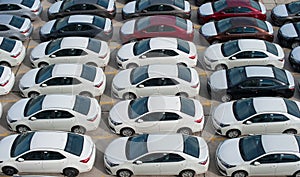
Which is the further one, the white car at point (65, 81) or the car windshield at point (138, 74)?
the white car at point (65, 81)

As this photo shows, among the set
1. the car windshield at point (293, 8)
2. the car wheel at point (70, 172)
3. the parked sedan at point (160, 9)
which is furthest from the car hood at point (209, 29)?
the car wheel at point (70, 172)

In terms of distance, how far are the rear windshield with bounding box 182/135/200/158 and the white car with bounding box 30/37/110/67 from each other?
6.05 metres

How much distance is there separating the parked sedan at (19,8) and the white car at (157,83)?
24.6 feet

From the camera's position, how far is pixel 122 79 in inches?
663

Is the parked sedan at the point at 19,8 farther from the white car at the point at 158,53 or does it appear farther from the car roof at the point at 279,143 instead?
the car roof at the point at 279,143

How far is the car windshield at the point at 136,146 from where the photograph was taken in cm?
1368

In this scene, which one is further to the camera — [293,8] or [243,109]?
[293,8]

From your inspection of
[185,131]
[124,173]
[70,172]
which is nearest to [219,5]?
[185,131]

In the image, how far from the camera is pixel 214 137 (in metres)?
15.6

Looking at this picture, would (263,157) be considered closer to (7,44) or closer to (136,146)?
(136,146)

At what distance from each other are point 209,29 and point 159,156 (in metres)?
8.33

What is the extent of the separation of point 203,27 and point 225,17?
1.35 metres

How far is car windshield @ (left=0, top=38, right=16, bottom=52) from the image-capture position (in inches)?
743

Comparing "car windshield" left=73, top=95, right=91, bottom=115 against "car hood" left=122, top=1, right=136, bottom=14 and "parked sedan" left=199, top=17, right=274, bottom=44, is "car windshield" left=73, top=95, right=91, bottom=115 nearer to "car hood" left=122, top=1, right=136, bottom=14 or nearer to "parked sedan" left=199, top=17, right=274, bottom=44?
"parked sedan" left=199, top=17, right=274, bottom=44
